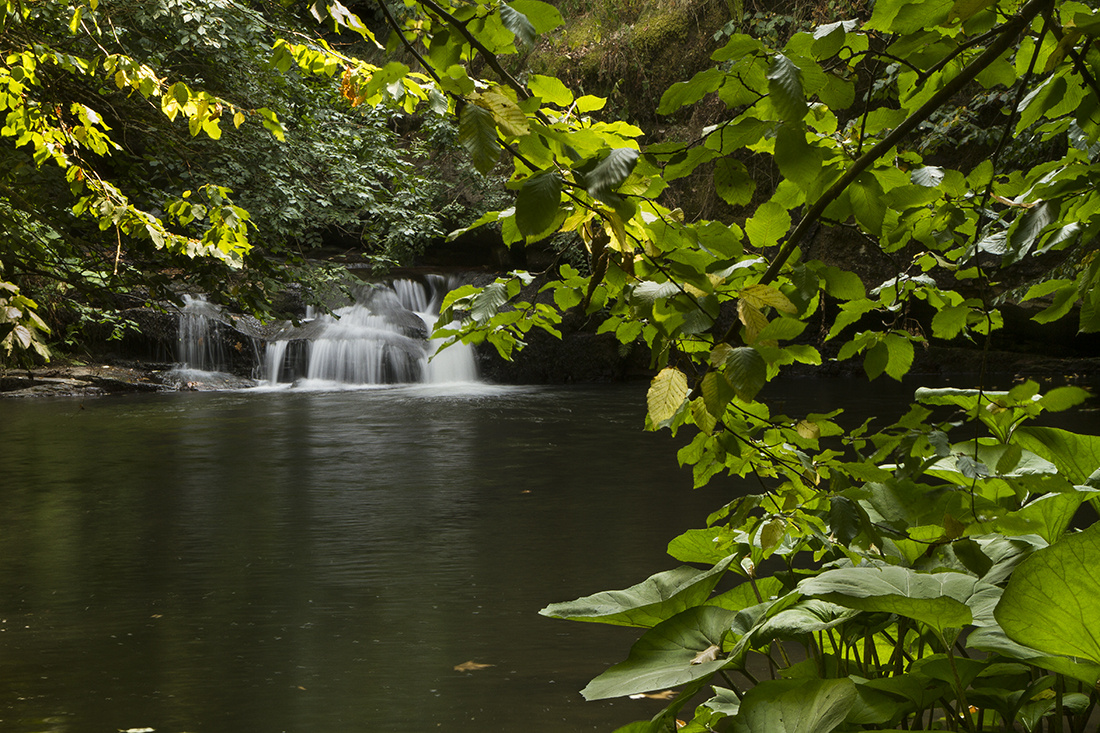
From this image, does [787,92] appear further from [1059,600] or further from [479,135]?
[1059,600]

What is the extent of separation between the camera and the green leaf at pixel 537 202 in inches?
40.7

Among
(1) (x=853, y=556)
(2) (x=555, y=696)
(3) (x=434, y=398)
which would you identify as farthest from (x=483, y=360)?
(1) (x=853, y=556)

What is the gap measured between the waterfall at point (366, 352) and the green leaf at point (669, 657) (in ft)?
56.2

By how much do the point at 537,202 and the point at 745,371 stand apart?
13.8 inches

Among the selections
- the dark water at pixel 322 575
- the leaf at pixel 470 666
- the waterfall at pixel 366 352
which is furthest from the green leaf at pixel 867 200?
the waterfall at pixel 366 352

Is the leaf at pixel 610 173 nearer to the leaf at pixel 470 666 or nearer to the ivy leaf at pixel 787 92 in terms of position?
the ivy leaf at pixel 787 92

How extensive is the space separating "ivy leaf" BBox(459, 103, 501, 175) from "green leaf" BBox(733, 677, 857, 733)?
28.8 inches

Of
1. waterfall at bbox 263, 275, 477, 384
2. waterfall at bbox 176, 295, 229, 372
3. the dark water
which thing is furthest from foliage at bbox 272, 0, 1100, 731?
waterfall at bbox 176, 295, 229, 372

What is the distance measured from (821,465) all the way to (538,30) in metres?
0.92

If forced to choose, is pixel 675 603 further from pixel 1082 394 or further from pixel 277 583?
pixel 277 583

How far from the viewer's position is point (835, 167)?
1.42 metres

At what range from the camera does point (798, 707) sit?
1.10m

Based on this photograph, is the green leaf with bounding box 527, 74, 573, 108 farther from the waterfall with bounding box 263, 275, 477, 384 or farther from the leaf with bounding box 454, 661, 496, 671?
the waterfall with bounding box 263, 275, 477, 384

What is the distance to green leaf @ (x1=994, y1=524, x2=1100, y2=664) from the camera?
1.00 m
